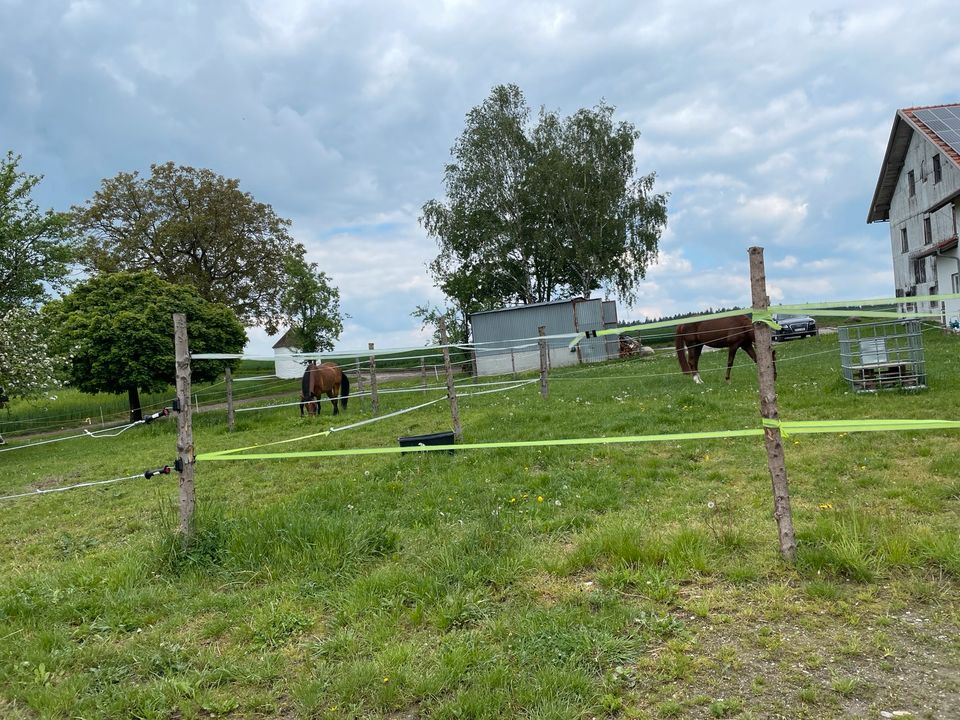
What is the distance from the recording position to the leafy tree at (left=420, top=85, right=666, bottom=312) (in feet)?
108

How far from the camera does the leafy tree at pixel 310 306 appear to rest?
30.1 m

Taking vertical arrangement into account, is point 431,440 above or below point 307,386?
below

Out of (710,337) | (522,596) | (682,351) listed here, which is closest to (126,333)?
(682,351)

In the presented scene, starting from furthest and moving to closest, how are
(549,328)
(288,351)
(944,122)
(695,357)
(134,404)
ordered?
Result: (288,351) → (549,328) → (944,122) → (134,404) → (695,357)

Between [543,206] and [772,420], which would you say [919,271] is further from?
[772,420]

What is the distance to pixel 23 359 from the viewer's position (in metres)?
16.0

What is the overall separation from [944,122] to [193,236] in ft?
110

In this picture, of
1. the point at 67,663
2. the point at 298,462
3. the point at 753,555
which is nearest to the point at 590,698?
the point at 753,555

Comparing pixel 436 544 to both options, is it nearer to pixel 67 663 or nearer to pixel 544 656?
pixel 544 656

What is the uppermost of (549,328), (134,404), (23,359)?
(549,328)

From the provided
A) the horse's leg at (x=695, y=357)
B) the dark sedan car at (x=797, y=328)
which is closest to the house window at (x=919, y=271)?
the dark sedan car at (x=797, y=328)

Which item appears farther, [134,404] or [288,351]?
[288,351]

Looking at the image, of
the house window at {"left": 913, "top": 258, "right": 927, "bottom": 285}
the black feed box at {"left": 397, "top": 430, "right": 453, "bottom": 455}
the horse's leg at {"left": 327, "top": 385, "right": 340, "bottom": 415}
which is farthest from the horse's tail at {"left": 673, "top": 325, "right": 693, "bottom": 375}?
the house window at {"left": 913, "top": 258, "right": 927, "bottom": 285}

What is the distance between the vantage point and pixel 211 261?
34.0 m
